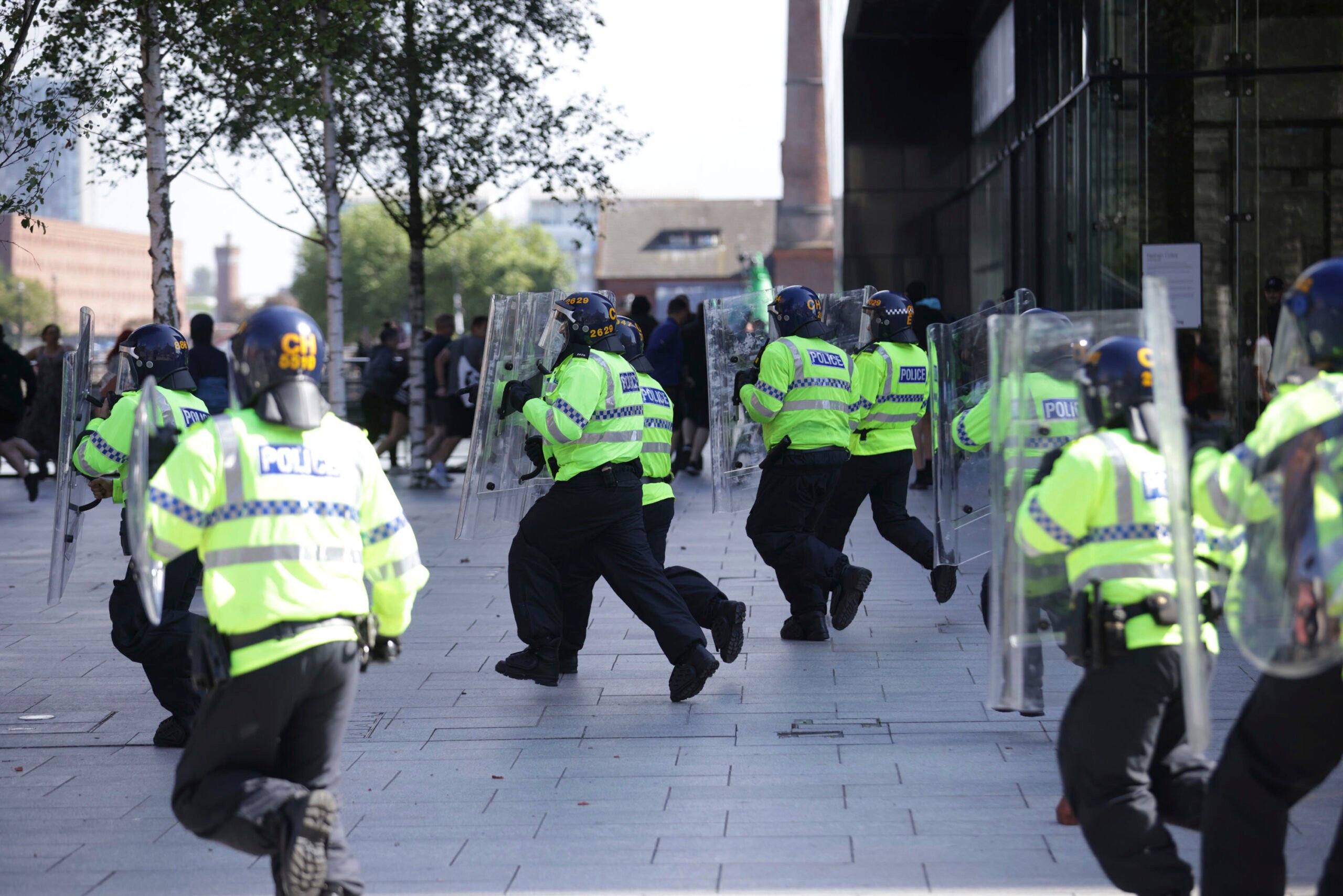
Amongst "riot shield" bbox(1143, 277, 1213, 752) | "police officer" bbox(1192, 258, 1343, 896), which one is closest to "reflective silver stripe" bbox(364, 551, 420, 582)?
"riot shield" bbox(1143, 277, 1213, 752)

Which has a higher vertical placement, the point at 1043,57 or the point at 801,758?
the point at 1043,57

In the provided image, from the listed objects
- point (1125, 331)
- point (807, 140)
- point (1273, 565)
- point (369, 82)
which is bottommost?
point (1273, 565)

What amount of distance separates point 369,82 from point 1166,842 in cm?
1341

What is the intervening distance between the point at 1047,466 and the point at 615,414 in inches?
115

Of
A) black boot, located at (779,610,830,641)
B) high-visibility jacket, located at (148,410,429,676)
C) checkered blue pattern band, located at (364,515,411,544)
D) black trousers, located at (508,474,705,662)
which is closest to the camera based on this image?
high-visibility jacket, located at (148,410,429,676)

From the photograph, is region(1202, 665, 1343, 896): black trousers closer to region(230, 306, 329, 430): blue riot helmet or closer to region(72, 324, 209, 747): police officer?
region(230, 306, 329, 430): blue riot helmet

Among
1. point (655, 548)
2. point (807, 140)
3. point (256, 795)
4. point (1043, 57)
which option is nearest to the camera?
point (256, 795)

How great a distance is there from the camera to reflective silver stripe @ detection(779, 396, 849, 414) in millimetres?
7727

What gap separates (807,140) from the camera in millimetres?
38906

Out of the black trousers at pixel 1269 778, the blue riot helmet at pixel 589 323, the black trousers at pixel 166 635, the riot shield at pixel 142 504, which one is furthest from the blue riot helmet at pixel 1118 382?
the black trousers at pixel 166 635

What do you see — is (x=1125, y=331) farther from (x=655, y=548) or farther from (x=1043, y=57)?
(x=1043, y=57)

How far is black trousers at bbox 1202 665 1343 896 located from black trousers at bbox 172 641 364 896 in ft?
6.53

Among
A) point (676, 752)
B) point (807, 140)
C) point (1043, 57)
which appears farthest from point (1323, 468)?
point (807, 140)

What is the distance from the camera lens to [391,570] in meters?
3.90
